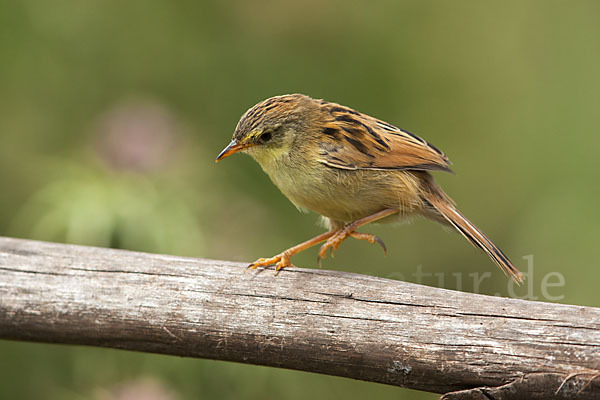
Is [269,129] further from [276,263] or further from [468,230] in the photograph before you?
[468,230]

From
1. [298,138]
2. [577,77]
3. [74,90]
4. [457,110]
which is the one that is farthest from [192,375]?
[577,77]

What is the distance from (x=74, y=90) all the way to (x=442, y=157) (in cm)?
350

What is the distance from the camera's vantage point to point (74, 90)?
623 cm

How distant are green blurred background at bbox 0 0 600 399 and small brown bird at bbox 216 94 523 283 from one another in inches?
44.3

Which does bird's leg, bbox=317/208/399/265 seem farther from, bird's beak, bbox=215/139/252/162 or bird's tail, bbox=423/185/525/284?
bird's beak, bbox=215/139/252/162

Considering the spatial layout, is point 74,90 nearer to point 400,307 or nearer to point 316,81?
point 316,81

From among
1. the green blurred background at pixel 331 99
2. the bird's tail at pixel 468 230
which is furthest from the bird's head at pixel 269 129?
the green blurred background at pixel 331 99

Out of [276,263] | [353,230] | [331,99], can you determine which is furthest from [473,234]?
[331,99]

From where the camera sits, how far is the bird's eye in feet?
12.5

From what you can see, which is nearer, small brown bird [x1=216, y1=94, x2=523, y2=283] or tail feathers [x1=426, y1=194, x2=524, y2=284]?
tail feathers [x1=426, y1=194, x2=524, y2=284]

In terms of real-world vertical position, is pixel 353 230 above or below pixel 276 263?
above

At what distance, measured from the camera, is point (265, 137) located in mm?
3824

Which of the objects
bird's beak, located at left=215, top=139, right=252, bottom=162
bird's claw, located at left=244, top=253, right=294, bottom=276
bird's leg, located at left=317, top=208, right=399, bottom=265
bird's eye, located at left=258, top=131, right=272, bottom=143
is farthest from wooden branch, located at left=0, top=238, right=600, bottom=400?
bird's eye, located at left=258, top=131, right=272, bottom=143

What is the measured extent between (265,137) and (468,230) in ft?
3.60
